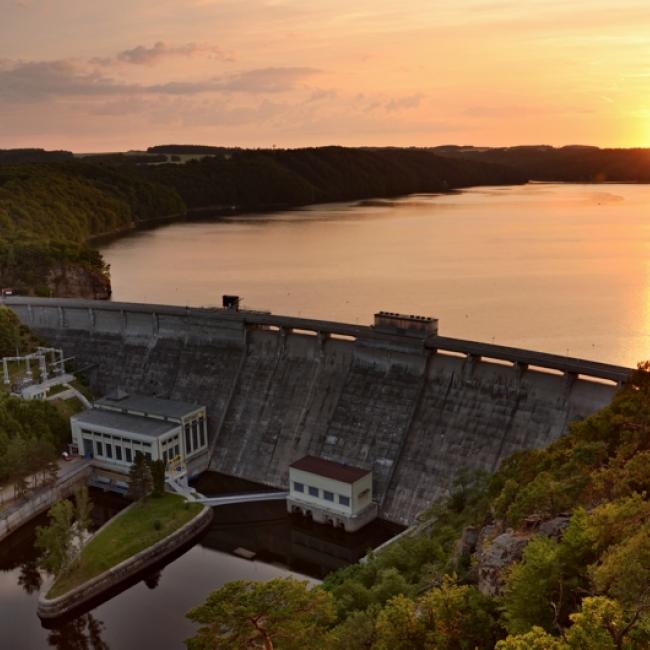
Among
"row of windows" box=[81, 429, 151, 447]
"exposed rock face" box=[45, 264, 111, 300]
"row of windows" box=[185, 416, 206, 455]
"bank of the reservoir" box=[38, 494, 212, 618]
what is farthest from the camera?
"exposed rock face" box=[45, 264, 111, 300]

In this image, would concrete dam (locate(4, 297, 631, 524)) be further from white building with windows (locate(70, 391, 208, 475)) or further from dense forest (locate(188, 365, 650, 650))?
dense forest (locate(188, 365, 650, 650))

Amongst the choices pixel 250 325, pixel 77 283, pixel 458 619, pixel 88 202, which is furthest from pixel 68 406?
pixel 88 202

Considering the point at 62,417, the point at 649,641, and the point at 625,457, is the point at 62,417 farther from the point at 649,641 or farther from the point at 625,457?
the point at 649,641

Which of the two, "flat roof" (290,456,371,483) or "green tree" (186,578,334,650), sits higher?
"green tree" (186,578,334,650)

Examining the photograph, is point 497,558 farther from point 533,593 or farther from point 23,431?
point 23,431

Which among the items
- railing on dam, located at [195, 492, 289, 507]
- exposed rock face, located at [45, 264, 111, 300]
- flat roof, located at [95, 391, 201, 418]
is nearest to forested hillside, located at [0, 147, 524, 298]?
exposed rock face, located at [45, 264, 111, 300]

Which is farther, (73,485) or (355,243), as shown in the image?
(355,243)

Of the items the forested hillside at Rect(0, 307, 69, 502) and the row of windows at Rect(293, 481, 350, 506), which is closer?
the row of windows at Rect(293, 481, 350, 506)

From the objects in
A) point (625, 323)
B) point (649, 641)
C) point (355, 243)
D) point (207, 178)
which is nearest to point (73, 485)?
point (649, 641)
